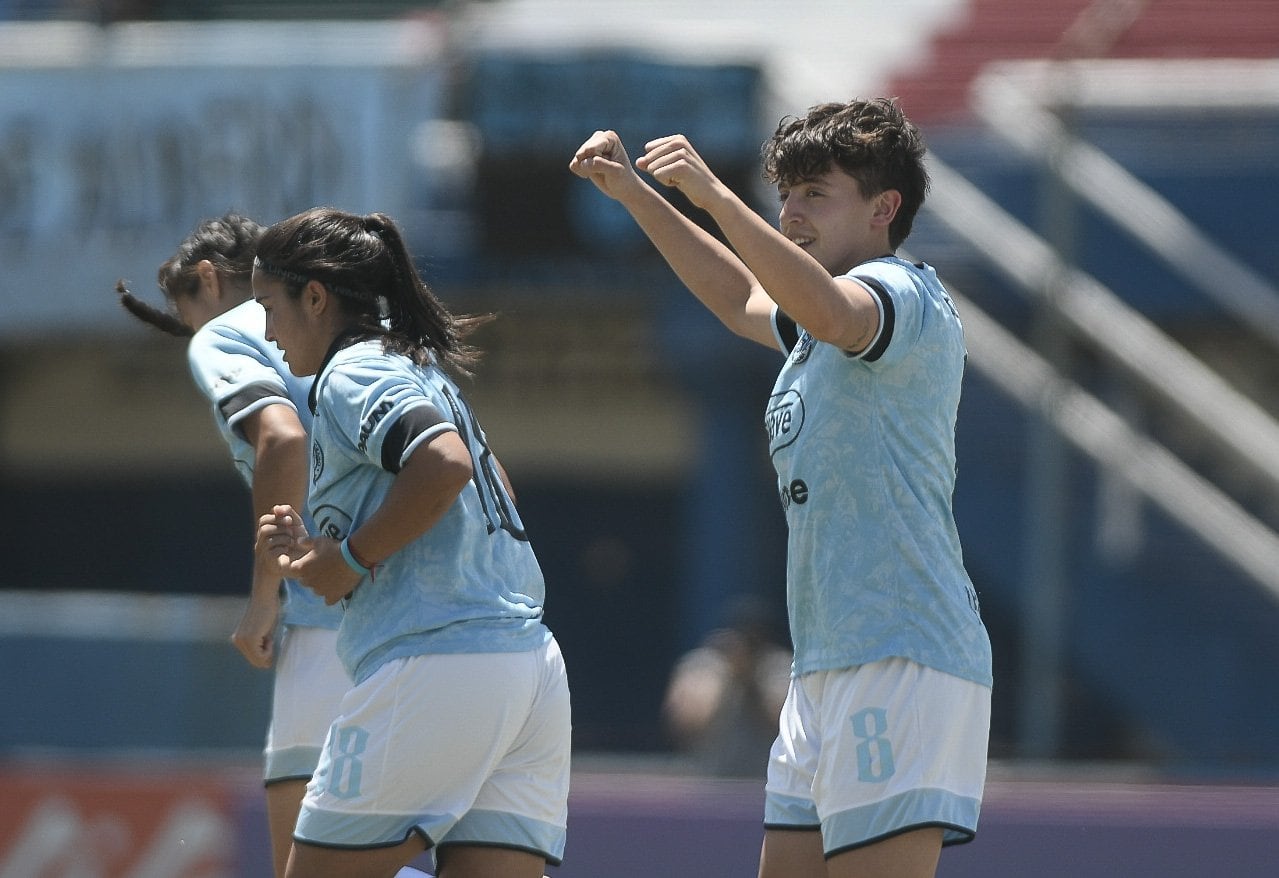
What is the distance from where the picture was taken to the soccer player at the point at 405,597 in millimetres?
3236

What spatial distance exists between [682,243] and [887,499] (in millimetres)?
626

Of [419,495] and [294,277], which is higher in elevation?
[294,277]

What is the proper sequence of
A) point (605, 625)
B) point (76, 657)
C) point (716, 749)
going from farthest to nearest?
point (605, 625) → point (76, 657) → point (716, 749)

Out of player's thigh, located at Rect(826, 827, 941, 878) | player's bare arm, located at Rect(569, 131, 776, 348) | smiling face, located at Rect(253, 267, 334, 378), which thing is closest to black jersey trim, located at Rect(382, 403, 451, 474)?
smiling face, located at Rect(253, 267, 334, 378)

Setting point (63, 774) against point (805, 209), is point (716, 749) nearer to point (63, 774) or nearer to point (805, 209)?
point (63, 774)

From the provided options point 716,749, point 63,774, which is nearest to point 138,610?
point 63,774

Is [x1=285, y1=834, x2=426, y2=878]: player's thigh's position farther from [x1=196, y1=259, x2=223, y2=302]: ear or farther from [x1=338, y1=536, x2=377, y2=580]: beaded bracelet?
[x1=196, y1=259, x2=223, y2=302]: ear

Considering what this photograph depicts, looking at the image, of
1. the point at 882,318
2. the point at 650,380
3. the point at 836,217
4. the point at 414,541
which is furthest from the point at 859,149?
the point at 650,380

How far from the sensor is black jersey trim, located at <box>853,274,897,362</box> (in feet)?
10.2

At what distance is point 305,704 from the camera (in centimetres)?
390

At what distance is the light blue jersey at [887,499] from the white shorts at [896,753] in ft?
0.13

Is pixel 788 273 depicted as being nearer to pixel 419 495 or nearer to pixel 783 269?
pixel 783 269

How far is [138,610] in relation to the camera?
8.77 metres

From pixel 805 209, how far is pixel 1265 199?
6537mm
